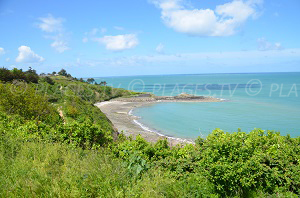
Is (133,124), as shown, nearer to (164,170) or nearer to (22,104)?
(22,104)

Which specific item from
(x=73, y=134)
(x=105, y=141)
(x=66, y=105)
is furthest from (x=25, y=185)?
(x=66, y=105)

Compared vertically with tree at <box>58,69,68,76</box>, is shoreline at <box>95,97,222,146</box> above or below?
below

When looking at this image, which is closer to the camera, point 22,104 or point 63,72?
point 22,104

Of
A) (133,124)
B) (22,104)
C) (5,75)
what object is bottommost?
(133,124)

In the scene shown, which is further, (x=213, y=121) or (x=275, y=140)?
(x=213, y=121)

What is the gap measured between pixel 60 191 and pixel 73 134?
437 cm

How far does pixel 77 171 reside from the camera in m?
5.50

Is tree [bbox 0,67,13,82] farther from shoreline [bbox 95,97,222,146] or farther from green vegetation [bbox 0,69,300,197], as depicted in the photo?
green vegetation [bbox 0,69,300,197]

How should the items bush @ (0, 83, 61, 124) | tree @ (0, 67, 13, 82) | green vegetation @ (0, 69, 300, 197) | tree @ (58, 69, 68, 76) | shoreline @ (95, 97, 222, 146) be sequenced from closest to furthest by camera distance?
1. green vegetation @ (0, 69, 300, 197)
2. bush @ (0, 83, 61, 124)
3. shoreline @ (95, 97, 222, 146)
4. tree @ (0, 67, 13, 82)
5. tree @ (58, 69, 68, 76)

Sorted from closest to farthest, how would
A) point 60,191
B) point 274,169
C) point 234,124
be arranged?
1. point 60,191
2. point 274,169
3. point 234,124

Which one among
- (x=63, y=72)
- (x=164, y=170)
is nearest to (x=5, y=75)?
(x=164, y=170)

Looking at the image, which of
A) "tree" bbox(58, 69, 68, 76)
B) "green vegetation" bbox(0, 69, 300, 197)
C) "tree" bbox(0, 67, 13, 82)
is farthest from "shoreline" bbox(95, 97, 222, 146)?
"tree" bbox(58, 69, 68, 76)

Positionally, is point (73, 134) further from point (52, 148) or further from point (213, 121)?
point (213, 121)

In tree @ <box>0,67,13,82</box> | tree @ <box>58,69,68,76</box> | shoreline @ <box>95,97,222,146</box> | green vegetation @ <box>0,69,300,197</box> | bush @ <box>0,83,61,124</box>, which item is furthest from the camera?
tree @ <box>58,69,68,76</box>
